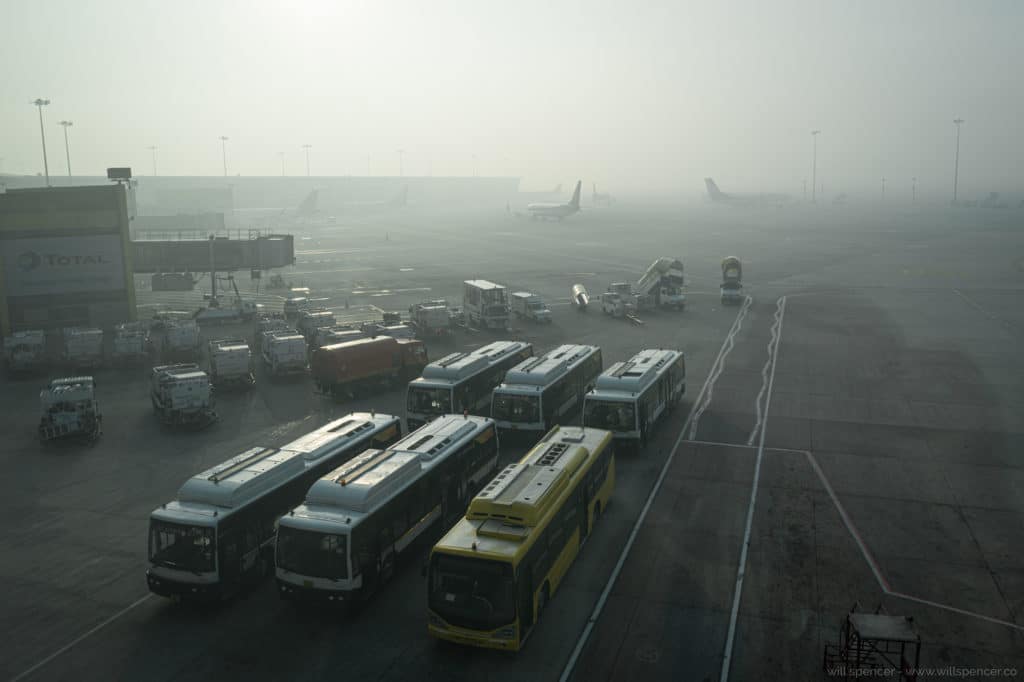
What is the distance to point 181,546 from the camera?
65.6ft

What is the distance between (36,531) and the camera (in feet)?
85.5

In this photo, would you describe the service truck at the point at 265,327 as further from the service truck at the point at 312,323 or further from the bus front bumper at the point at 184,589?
the bus front bumper at the point at 184,589

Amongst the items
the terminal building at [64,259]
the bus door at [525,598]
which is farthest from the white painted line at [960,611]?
the terminal building at [64,259]

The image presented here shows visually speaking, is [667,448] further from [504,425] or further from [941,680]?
[941,680]

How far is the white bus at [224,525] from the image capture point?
19891 mm

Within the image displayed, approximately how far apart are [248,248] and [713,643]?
68124 millimetres

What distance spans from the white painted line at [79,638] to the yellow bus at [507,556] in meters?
8.71

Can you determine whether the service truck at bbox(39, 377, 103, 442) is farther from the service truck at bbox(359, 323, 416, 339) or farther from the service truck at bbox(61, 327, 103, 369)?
the service truck at bbox(359, 323, 416, 339)

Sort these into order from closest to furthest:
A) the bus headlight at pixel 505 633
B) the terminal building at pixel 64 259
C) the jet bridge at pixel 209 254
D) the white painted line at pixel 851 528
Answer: the bus headlight at pixel 505 633, the white painted line at pixel 851 528, the terminal building at pixel 64 259, the jet bridge at pixel 209 254

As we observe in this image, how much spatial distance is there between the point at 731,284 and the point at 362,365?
44.5 meters

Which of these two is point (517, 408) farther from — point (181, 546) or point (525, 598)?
point (181, 546)

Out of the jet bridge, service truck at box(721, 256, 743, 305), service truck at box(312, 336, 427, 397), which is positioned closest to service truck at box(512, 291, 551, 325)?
service truck at box(312, 336, 427, 397)

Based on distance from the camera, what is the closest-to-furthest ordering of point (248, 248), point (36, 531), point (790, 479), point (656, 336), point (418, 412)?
point (36, 531), point (790, 479), point (418, 412), point (656, 336), point (248, 248)

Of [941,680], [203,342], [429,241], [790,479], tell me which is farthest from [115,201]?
[429,241]
